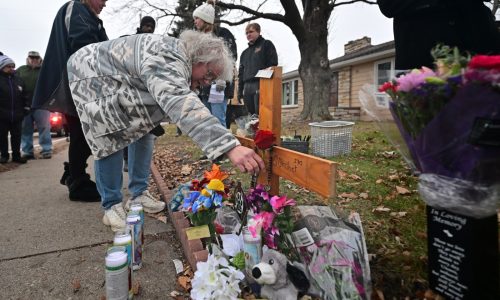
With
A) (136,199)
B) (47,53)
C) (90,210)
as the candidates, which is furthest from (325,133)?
(47,53)

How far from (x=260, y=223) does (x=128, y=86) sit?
4.26ft

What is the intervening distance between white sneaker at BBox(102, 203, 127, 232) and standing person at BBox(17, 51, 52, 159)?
487 cm

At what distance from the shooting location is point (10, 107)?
5648 mm

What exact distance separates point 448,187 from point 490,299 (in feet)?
1.42

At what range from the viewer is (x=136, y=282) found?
1.83m

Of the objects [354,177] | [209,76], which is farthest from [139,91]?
[354,177]

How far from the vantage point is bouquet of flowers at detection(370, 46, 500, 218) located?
97 centimetres

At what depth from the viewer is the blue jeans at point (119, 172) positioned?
8.05 ft

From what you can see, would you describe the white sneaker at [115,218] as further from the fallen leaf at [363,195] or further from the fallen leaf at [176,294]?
the fallen leaf at [363,195]

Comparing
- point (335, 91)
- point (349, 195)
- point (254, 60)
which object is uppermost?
point (335, 91)

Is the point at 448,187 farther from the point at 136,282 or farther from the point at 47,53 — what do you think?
the point at 47,53

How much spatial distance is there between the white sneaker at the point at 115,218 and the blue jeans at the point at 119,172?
0.13ft

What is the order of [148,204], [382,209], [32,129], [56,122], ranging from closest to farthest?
Result: [382,209] → [148,204] → [32,129] → [56,122]

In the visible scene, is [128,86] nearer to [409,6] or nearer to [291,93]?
[409,6]
